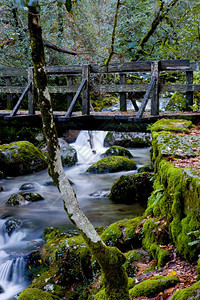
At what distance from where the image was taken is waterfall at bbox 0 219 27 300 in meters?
5.86

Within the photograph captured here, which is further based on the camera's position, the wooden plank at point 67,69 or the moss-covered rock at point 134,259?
the wooden plank at point 67,69

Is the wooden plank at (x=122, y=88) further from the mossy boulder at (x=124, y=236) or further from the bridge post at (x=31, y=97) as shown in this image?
the mossy boulder at (x=124, y=236)

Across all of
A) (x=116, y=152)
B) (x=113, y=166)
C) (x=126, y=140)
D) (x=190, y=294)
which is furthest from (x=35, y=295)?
(x=126, y=140)

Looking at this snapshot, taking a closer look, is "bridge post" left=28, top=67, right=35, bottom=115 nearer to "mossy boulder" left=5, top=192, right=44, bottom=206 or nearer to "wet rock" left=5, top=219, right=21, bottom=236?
"mossy boulder" left=5, top=192, right=44, bottom=206

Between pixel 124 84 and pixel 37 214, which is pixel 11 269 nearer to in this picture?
pixel 37 214

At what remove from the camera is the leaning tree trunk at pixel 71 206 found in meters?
3.01

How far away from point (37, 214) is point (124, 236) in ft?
12.8

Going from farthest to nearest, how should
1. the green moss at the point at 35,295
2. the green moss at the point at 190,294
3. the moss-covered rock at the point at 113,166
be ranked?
the moss-covered rock at the point at 113,166
the green moss at the point at 35,295
the green moss at the point at 190,294

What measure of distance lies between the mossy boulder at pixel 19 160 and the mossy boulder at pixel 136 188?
5.10 m

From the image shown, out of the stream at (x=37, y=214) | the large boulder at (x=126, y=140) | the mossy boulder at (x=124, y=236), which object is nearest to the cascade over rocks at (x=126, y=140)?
the large boulder at (x=126, y=140)

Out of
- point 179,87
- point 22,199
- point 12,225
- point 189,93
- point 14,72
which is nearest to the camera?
point 12,225

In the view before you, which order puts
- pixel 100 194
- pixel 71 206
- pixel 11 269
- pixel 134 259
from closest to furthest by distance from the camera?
pixel 71 206 < pixel 134 259 < pixel 11 269 < pixel 100 194

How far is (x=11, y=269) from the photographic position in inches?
244

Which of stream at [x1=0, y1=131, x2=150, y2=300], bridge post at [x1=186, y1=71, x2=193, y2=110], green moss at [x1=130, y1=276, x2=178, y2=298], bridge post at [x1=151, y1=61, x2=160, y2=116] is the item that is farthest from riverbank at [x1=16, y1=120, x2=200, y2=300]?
bridge post at [x1=186, y1=71, x2=193, y2=110]
